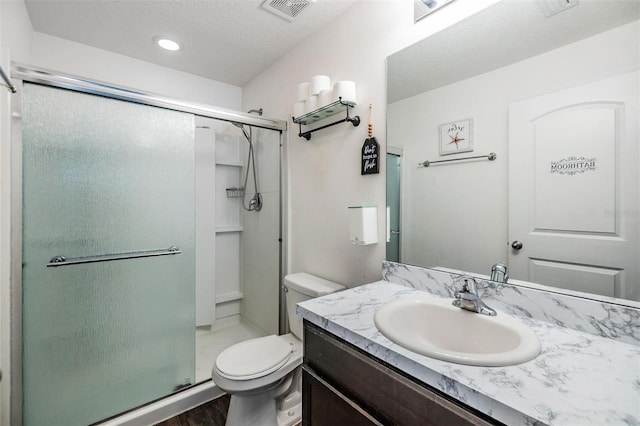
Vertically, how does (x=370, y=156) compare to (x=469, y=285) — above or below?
above

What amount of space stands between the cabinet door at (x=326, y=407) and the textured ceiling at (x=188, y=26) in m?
1.82

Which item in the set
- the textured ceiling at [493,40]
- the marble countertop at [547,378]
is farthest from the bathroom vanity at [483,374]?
the textured ceiling at [493,40]

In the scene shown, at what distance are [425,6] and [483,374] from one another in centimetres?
141

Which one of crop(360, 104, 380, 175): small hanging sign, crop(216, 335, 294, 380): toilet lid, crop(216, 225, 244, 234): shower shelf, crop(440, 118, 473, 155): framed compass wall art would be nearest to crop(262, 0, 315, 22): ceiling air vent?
crop(360, 104, 380, 175): small hanging sign

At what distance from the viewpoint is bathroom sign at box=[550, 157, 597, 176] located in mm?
856

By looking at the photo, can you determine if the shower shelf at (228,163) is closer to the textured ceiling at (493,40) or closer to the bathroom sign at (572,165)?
the textured ceiling at (493,40)

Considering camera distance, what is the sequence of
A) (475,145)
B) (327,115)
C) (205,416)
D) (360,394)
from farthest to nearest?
(327,115) < (205,416) < (475,145) < (360,394)

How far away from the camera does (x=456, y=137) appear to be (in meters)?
1.17

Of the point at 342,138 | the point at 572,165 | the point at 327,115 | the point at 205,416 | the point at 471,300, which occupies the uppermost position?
the point at 327,115

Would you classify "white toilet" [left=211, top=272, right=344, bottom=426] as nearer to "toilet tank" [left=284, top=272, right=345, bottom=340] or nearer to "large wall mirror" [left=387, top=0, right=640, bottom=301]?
"toilet tank" [left=284, top=272, right=345, bottom=340]

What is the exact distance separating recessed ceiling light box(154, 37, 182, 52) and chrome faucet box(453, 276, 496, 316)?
7.45 ft

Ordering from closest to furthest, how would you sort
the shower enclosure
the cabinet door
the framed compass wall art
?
the cabinet door, the framed compass wall art, the shower enclosure

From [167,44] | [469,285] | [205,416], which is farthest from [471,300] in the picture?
[167,44]

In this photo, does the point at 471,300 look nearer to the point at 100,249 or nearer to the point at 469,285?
the point at 469,285
